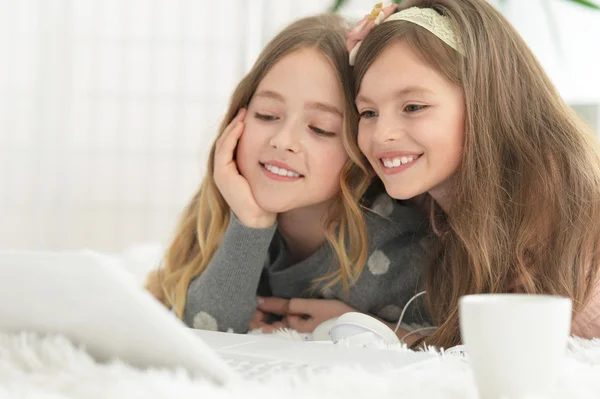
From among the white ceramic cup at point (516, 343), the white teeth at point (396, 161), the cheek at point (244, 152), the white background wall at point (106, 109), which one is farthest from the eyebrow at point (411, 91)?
the white background wall at point (106, 109)

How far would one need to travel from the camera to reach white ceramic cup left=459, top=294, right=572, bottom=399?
605mm

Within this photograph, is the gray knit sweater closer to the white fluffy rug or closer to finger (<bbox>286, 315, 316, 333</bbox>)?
finger (<bbox>286, 315, 316, 333</bbox>)

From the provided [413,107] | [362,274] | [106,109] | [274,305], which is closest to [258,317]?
[274,305]

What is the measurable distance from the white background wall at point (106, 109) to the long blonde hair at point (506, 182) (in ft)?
8.08

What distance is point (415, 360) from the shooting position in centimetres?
86

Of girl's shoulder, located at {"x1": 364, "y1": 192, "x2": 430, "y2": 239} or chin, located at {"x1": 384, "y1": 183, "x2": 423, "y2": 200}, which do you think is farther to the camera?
girl's shoulder, located at {"x1": 364, "y1": 192, "x2": 430, "y2": 239}

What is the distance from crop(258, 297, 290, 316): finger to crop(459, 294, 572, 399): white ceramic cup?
3.13ft

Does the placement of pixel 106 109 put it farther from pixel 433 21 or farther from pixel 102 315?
pixel 102 315

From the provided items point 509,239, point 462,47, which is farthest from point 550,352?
point 462,47

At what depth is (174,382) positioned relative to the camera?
638 millimetres

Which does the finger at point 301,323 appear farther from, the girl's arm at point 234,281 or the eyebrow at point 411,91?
the eyebrow at point 411,91

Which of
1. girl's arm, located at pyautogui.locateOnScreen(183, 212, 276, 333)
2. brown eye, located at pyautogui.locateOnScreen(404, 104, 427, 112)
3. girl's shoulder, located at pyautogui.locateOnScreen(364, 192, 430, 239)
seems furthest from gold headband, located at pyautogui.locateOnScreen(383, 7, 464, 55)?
girl's arm, located at pyautogui.locateOnScreen(183, 212, 276, 333)

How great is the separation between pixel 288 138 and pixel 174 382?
2.71ft

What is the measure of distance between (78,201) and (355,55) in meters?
2.70
